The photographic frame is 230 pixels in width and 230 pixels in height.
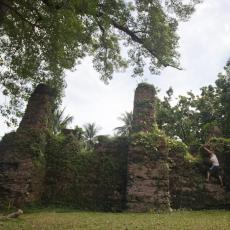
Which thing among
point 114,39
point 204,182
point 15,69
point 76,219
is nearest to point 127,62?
point 114,39

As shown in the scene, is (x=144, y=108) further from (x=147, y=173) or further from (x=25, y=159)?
(x=25, y=159)

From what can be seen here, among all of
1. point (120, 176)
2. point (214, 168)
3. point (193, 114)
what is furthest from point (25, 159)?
point (193, 114)

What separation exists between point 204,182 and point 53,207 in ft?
18.7

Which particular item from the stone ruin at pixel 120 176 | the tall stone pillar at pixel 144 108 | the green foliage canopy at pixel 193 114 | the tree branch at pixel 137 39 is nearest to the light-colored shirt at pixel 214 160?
the stone ruin at pixel 120 176

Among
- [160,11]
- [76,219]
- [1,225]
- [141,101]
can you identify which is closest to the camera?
[1,225]

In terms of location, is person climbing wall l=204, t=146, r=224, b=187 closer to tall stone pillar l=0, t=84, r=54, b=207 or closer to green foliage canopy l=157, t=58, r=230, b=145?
tall stone pillar l=0, t=84, r=54, b=207

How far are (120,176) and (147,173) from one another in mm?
1260

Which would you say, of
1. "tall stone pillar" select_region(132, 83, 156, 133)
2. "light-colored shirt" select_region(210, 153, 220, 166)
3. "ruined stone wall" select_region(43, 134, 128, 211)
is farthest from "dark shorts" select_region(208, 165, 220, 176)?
"ruined stone wall" select_region(43, 134, 128, 211)

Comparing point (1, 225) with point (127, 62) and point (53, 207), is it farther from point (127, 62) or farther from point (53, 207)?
point (127, 62)

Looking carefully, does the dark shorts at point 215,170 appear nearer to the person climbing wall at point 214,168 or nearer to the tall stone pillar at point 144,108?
the person climbing wall at point 214,168

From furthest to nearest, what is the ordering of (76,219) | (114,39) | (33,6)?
(114,39)
(33,6)
(76,219)

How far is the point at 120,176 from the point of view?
12711 mm

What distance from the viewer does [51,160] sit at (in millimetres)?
13055

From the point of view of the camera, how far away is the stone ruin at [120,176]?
11.6 metres
